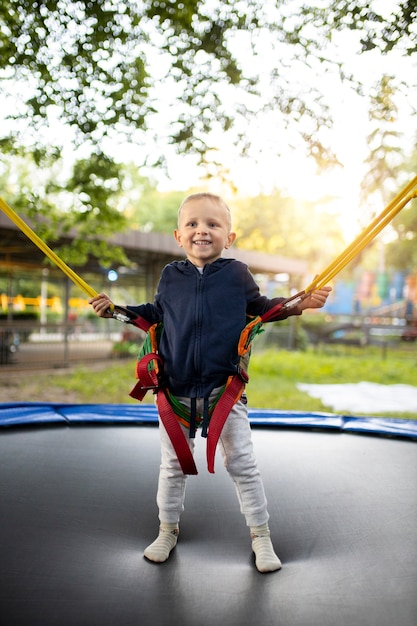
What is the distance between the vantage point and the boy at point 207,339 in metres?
1.40

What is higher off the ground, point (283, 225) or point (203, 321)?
point (283, 225)

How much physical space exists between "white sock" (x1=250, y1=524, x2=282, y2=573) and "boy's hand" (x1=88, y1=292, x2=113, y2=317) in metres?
0.68

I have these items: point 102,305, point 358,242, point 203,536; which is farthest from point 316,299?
point 203,536

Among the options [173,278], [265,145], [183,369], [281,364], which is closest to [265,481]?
[183,369]

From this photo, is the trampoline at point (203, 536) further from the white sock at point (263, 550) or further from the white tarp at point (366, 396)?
the white tarp at point (366, 396)

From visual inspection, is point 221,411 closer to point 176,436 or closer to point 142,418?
point 176,436

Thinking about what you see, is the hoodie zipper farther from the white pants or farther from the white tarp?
the white tarp

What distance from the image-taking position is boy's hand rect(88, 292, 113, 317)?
→ 1.53 m

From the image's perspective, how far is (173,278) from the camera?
1512mm

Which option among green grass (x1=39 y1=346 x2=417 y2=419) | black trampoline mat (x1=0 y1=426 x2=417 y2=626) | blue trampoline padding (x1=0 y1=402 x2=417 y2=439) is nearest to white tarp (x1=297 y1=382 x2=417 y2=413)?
green grass (x1=39 y1=346 x2=417 y2=419)

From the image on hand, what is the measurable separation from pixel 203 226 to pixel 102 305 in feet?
1.16

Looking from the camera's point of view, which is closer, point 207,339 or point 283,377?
point 207,339

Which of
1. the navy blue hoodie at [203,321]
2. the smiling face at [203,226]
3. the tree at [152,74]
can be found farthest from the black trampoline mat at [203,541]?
the tree at [152,74]

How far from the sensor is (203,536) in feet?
4.79
